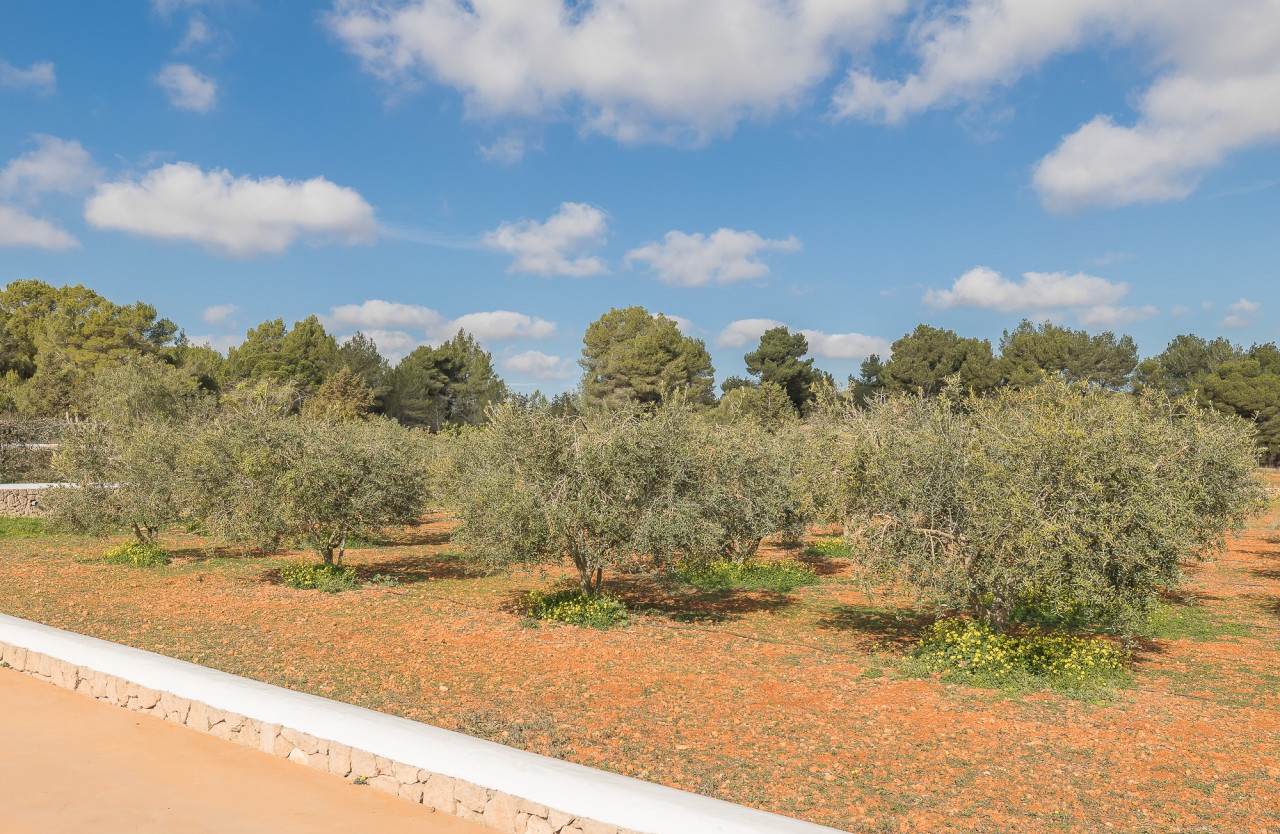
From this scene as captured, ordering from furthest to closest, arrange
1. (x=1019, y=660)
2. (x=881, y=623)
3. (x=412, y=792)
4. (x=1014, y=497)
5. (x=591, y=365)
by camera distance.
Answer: (x=591, y=365), (x=881, y=623), (x=1019, y=660), (x=1014, y=497), (x=412, y=792)

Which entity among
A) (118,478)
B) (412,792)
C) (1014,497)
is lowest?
(412,792)

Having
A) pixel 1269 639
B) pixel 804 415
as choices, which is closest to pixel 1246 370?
pixel 804 415

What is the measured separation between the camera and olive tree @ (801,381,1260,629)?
966 cm

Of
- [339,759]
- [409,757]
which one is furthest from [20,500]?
[409,757]

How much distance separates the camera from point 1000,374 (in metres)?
59.4

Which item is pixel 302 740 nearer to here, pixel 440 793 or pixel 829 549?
pixel 440 793

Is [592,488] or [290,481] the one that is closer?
[592,488]

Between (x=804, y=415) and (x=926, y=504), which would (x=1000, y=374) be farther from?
(x=926, y=504)

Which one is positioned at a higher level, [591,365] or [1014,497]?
[591,365]

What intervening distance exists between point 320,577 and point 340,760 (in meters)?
11.8

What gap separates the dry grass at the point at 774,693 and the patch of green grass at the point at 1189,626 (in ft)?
0.29

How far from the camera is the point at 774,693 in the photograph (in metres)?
10.1

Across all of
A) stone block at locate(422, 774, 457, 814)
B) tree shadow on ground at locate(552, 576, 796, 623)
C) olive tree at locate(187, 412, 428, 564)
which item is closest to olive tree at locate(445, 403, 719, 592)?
tree shadow on ground at locate(552, 576, 796, 623)

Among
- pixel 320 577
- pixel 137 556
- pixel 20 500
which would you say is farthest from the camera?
pixel 20 500
